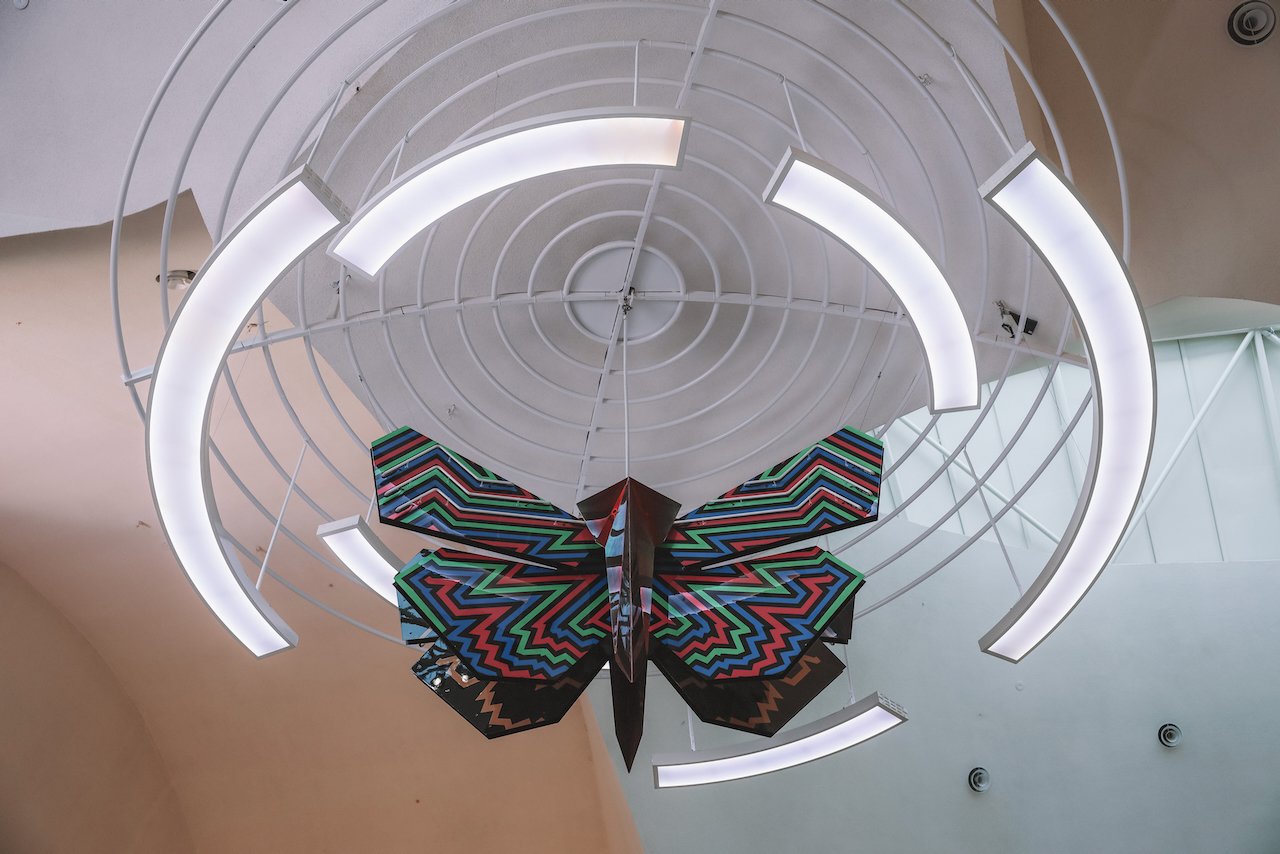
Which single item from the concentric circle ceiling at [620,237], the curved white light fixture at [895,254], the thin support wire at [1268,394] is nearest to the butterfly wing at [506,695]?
the concentric circle ceiling at [620,237]

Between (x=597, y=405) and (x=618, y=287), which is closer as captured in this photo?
(x=618, y=287)

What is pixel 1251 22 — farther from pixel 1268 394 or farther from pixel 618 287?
pixel 1268 394

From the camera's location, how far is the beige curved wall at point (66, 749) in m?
11.3

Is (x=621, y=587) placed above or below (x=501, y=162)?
below

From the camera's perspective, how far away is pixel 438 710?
40.9ft

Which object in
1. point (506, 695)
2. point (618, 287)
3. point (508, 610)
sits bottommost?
point (506, 695)

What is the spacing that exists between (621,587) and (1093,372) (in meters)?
2.52

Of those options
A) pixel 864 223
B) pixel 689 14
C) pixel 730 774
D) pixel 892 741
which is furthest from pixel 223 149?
pixel 892 741

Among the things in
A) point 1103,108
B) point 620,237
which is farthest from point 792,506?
point 620,237

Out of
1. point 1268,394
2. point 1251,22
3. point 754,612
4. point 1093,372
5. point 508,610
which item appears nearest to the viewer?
point 1093,372

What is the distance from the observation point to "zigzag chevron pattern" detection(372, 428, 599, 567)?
5.38 meters

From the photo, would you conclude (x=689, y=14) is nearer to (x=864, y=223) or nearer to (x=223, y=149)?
(x=864, y=223)

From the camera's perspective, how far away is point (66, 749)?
11867 millimetres

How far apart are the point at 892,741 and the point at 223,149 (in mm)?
8672
